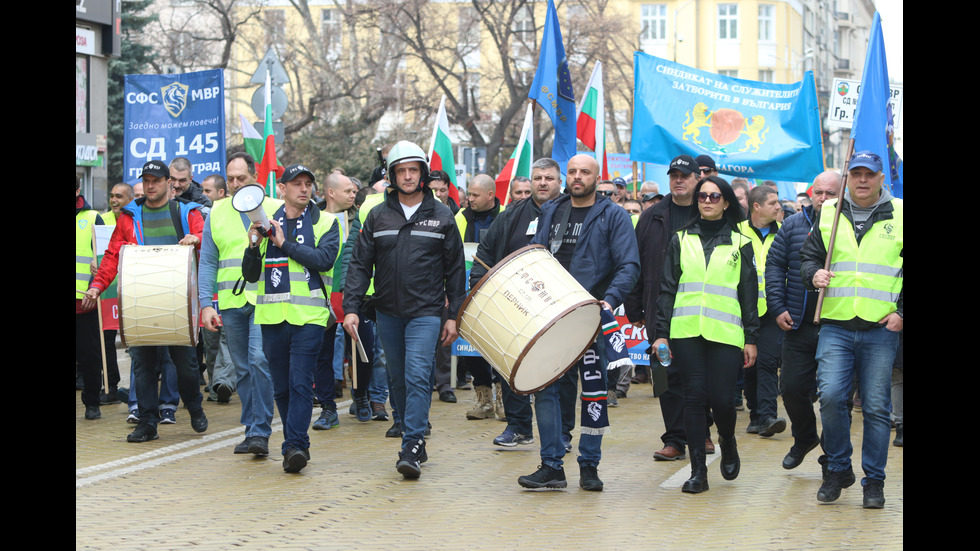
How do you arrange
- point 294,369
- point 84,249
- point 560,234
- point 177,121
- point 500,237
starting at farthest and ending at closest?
point 177,121, point 84,249, point 500,237, point 294,369, point 560,234

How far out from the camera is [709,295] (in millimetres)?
7641

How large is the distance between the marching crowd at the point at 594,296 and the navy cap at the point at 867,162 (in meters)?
0.02

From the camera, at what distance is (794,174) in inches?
555

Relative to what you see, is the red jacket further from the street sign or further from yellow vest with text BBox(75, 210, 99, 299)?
the street sign

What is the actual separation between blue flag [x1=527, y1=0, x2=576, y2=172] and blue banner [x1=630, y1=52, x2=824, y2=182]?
150cm

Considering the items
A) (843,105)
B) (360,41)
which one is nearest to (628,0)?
(360,41)

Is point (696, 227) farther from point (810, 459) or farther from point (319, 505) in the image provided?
point (319, 505)

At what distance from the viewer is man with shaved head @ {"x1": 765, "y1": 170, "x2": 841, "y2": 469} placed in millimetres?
7953

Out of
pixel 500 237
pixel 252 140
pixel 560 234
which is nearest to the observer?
pixel 560 234

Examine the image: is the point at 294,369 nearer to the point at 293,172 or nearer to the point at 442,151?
the point at 293,172

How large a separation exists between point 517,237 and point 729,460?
2.09m

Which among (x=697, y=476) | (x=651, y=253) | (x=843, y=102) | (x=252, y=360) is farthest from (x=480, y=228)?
(x=843, y=102)

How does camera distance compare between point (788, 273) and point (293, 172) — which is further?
point (788, 273)
